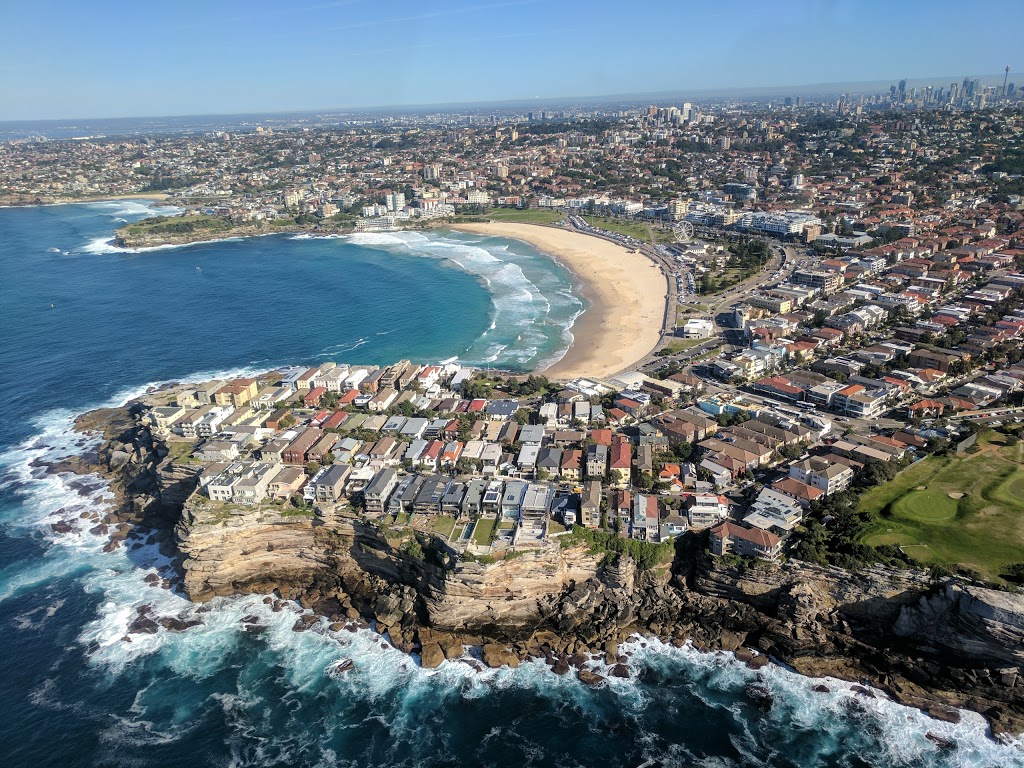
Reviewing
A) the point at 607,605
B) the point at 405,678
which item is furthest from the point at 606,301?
the point at 405,678

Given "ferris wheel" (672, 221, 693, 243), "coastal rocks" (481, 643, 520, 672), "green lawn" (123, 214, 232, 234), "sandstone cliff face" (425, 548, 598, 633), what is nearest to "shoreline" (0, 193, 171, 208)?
"green lawn" (123, 214, 232, 234)

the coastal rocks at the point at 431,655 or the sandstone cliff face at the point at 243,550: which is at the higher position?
the sandstone cliff face at the point at 243,550

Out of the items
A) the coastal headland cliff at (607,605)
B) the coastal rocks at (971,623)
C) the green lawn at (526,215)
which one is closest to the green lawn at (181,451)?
the coastal headland cliff at (607,605)

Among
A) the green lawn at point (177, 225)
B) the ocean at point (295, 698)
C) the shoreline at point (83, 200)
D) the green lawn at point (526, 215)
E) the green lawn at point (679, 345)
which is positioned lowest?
the ocean at point (295, 698)

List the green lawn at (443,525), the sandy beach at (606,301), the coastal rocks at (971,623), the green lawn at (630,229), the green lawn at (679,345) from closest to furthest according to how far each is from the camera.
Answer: the coastal rocks at (971,623)
the green lawn at (443,525)
the sandy beach at (606,301)
the green lawn at (679,345)
the green lawn at (630,229)

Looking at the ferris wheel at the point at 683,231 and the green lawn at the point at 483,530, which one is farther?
the ferris wheel at the point at 683,231

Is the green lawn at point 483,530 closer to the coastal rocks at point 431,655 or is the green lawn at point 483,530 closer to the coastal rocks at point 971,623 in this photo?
the coastal rocks at point 431,655
